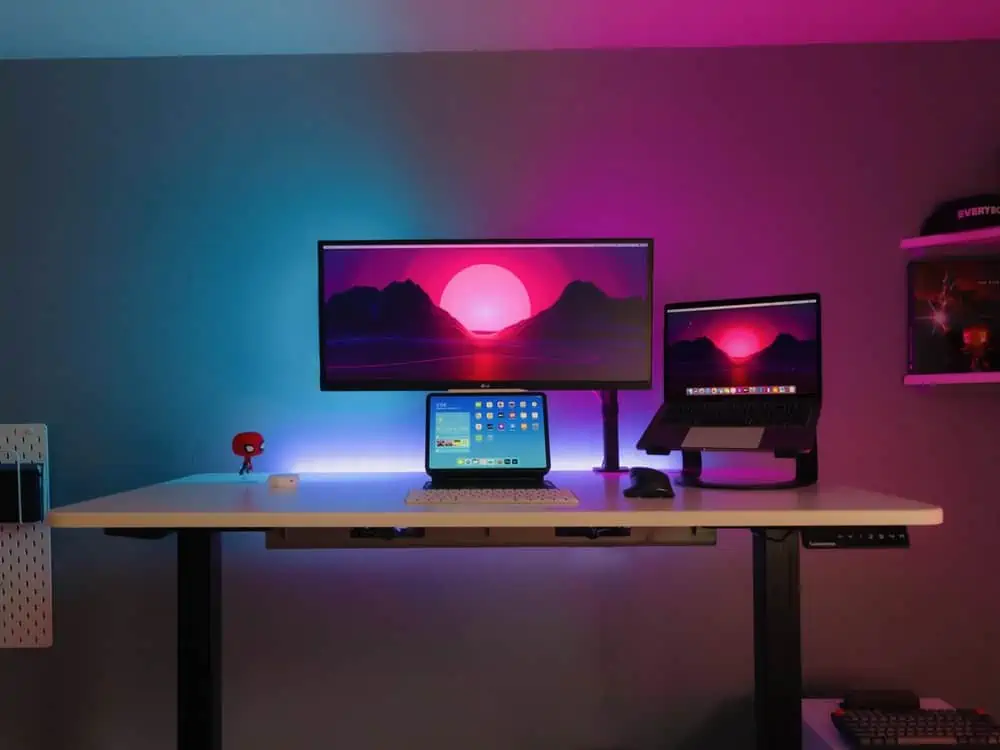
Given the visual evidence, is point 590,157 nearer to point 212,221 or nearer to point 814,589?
point 212,221

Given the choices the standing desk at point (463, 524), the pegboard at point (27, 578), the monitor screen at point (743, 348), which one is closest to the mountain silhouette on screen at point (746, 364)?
the monitor screen at point (743, 348)

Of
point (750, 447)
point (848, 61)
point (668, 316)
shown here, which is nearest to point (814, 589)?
point (750, 447)

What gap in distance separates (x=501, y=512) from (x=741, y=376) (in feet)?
2.48

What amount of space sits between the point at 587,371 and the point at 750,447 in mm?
465

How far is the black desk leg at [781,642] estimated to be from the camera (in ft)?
4.75

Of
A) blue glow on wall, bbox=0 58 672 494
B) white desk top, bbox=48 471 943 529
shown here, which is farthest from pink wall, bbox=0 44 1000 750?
white desk top, bbox=48 471 943 529

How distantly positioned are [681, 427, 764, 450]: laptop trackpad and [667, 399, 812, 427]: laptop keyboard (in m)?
0.02

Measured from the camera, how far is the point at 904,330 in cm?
202

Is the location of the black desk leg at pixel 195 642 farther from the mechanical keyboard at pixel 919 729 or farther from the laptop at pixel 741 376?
the mechanical keyboard at pixel 919 729

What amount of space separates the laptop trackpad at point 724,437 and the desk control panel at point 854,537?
0.24m

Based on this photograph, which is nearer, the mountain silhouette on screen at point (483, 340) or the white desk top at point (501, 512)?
the white desk top at point (501, 512)

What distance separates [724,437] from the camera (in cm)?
161

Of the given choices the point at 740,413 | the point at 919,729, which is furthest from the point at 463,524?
the point at 919,729

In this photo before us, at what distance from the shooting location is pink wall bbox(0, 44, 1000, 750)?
201 cm
